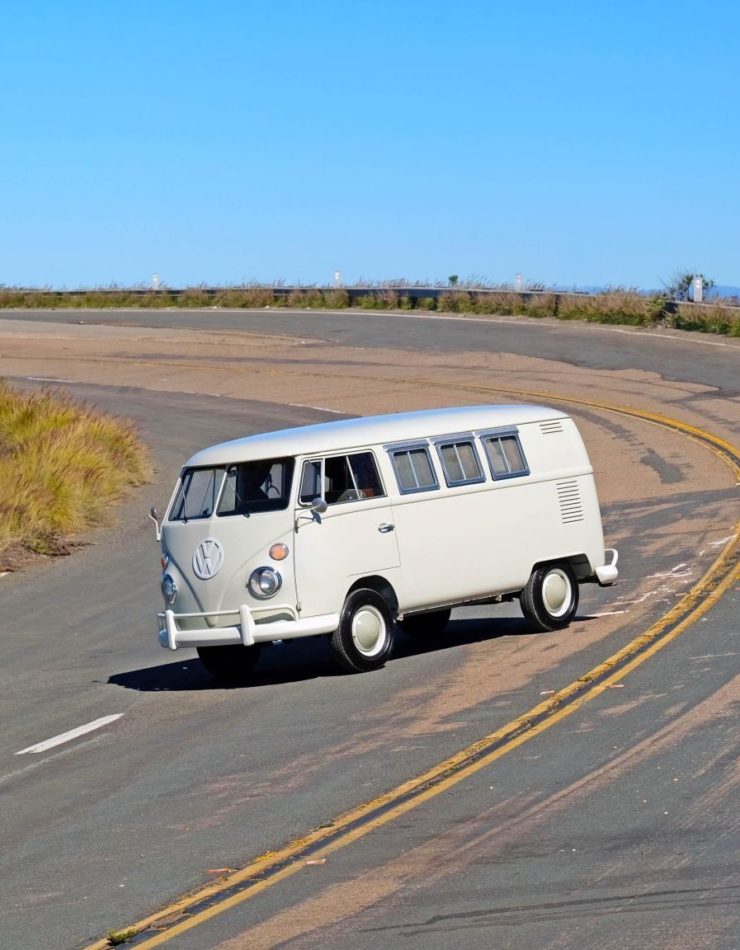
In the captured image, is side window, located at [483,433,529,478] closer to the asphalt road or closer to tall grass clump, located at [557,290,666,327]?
the asphalt road

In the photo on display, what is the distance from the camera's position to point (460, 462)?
15.1m

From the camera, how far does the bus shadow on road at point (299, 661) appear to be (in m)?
14.3

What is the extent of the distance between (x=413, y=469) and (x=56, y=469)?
1190cm

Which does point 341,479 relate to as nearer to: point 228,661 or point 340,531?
point 340,531

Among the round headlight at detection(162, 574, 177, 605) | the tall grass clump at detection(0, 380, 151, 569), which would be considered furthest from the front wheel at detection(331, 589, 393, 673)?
the tall grass clump at detection(0, 380, 151, 569)

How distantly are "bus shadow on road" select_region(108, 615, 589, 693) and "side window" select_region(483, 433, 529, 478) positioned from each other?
1.56 m

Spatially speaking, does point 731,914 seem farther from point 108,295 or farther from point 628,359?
point 108,295

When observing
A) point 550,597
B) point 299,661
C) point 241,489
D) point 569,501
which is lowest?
point 299,661

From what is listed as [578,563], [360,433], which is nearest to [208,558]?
[360,433]

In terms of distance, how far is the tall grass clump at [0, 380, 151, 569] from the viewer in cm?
2250

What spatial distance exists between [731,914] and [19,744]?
642cm

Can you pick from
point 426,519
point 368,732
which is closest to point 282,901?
point 368,732

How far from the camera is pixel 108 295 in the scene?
230 ft

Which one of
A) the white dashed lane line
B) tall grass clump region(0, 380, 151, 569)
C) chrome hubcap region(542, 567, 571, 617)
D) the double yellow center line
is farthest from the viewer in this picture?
tall grass clump region(0, 380, 151, 569)
